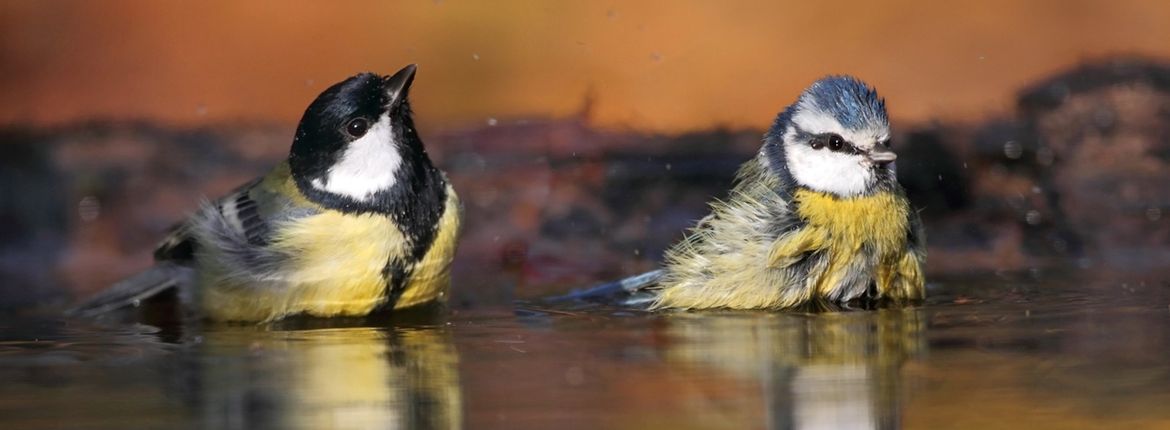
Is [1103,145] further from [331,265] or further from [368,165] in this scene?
[331,265]

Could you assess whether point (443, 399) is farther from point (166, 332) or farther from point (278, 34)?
point (278, 34)

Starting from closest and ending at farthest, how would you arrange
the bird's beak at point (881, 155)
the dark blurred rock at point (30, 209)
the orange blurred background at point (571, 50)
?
the bird's beak at point (881, 155) → the dark blurred rock at point (30, 209) → the orange blurred background at point (571, 50)

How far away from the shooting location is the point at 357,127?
4.40 metres

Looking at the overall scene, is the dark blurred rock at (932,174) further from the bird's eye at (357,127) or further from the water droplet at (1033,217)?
the bird's eye at (357,127)

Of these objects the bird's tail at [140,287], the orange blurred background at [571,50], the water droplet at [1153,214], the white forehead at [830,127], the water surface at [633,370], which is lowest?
the water surface at [633,370]

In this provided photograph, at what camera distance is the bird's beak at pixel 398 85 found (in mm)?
4395

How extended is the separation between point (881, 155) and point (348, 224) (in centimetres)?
142

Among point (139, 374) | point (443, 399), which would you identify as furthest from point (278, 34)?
point (443, 399)

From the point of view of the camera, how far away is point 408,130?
4.50 meters

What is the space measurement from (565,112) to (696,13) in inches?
24.0

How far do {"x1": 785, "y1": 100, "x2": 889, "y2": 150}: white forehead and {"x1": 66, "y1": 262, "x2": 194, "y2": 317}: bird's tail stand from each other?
1.86 m

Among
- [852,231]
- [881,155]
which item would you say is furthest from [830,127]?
[852,231]

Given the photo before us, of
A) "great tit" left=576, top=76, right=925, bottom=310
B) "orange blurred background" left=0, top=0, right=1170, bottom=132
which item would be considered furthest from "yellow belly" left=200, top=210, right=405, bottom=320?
"orange blurred background" left=0, top=0, right=1170, bottom=132

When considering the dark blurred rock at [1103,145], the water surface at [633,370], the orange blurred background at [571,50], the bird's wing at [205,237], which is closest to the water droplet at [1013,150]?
the dark blurred rock at [1103,145]
